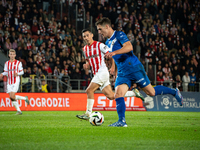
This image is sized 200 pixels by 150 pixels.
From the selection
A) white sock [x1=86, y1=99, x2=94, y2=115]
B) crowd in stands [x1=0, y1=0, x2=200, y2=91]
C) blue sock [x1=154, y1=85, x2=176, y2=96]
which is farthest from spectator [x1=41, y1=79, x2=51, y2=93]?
blue sock [x1=154, y1=85, x2=176, y2=96]

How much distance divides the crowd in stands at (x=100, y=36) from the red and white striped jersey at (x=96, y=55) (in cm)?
752

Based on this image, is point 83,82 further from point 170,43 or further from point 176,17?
point 176,17

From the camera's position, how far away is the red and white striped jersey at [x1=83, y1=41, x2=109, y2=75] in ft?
29.1

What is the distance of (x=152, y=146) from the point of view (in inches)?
158

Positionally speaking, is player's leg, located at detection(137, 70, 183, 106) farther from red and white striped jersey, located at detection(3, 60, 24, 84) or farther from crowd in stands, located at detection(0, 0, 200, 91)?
crowd in stands, located at detection(0, 0, 200, 91)

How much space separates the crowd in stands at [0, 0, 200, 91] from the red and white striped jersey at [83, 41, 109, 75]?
7517 millimetres

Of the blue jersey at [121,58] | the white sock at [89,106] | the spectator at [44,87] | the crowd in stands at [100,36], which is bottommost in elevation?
the white sock at [89,106]

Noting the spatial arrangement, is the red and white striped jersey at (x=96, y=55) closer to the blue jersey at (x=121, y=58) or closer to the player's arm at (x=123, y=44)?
the blue jersey at (x=121, y=58)

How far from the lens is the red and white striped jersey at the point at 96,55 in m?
8.87

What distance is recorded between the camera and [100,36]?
62.9 feet

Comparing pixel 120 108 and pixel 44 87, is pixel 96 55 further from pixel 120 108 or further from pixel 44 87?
pixel 44 87


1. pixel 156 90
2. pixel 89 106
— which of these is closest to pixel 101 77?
pixel 89 106

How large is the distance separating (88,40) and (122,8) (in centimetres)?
1291

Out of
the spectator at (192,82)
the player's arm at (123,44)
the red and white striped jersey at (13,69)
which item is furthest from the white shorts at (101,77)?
the spectator at (192,82)
